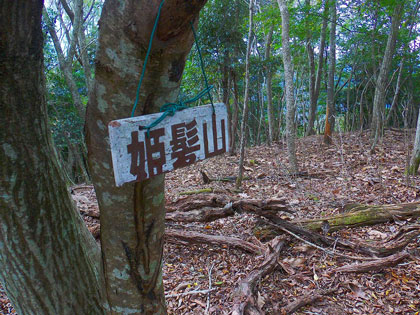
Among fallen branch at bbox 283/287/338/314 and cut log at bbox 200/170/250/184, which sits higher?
cut log at bbox 200/170/250/184

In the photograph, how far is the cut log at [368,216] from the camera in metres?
3.28

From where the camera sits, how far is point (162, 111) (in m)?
1.08

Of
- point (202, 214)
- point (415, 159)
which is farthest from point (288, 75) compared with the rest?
point (202, 214)

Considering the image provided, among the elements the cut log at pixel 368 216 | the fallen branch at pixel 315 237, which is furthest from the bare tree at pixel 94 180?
the cut log at pixel 368 216

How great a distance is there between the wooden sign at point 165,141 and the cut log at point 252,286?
144 centimetres

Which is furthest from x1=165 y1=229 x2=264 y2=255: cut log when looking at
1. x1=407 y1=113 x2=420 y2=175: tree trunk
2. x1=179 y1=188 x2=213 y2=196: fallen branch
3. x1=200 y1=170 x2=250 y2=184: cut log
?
x1=407 y1=113 x2=420 y2=175: tree trunk

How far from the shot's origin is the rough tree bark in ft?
3.06

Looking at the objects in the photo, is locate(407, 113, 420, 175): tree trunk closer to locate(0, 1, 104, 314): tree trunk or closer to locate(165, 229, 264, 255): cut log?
locate(165, 229, 264, 255): cut log

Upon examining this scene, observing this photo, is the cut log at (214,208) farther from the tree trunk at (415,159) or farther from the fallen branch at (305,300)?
the tree trunk at (415,159)

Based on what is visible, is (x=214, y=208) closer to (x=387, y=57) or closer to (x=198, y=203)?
(x=198, y=203)

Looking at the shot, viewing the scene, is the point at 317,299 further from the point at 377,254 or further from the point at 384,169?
the point at 384,169

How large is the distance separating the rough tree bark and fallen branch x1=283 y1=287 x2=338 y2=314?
1.29 m

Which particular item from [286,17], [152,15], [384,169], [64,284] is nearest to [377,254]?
[64,284]

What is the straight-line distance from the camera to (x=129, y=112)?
41.2 inches
